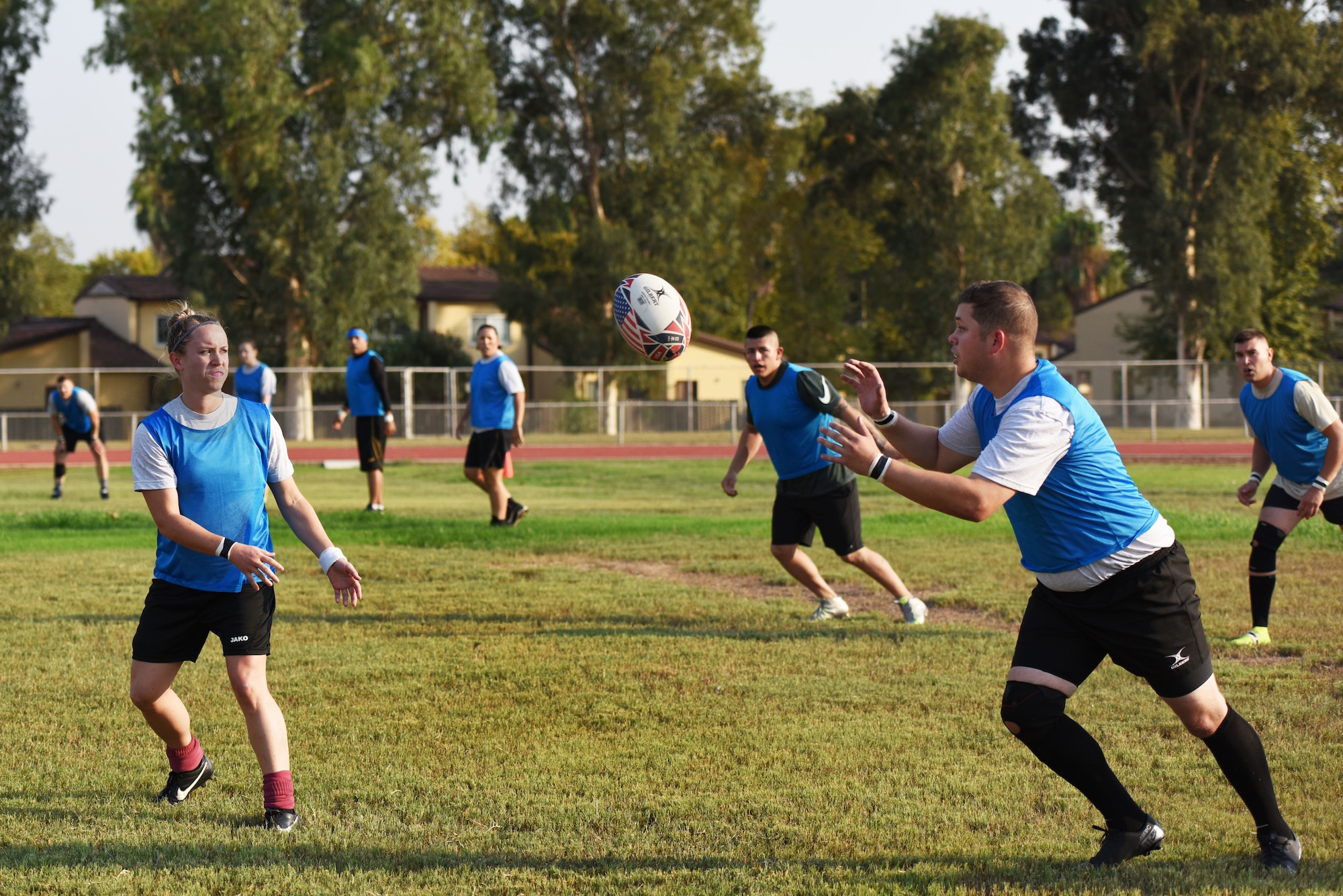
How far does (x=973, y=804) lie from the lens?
4727 millimetres

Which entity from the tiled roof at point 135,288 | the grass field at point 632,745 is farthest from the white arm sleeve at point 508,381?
the tiled roof at point 135,288

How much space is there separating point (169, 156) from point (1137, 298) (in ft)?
135

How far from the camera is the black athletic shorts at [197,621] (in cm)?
454

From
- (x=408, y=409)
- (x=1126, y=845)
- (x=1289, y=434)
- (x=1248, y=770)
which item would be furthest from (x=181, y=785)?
(x=408, y=409)

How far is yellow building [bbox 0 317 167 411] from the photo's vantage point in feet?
145

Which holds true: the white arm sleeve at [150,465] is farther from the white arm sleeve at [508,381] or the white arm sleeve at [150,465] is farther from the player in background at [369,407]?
the player in background at [369,407]

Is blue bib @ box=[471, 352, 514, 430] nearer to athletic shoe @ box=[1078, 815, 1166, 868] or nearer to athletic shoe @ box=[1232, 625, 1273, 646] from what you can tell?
athletic shoe @ box=[1232, 625, 1273, 646]

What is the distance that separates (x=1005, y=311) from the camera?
13.0 ft

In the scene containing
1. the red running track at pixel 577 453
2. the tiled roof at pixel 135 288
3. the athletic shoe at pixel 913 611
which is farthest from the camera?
the tiled roof at pixel 135 288

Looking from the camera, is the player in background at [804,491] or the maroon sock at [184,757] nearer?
the maroon sock at [184,757]

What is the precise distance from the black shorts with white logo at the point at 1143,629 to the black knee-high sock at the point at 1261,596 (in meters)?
4.05

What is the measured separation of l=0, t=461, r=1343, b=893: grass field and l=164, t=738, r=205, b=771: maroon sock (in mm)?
139

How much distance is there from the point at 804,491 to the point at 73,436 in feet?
47.0

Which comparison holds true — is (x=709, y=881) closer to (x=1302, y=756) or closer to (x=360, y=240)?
(x=1302, y=756)
